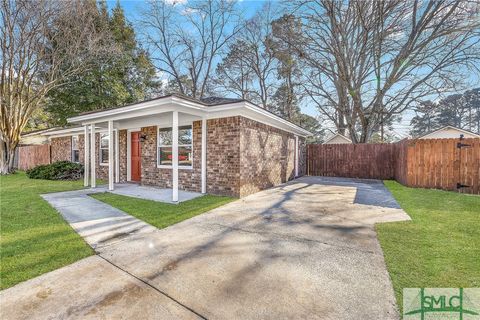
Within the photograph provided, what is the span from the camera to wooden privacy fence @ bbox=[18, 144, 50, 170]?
15009 millimetres

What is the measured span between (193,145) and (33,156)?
15.4m

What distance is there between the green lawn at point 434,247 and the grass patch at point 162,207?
3633 mm

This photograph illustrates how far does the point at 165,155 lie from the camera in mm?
8672

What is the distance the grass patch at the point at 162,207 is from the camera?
4700 mm

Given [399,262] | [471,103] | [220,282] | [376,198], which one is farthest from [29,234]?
[471,103]

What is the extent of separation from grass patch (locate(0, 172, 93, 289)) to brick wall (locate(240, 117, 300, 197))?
4.43 meters

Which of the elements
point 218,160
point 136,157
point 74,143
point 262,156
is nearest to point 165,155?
point 136,157

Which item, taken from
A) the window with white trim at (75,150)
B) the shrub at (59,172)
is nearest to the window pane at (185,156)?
the shrub at (59,172)

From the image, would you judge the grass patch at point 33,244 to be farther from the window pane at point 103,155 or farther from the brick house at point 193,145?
the window pane at point 103,155

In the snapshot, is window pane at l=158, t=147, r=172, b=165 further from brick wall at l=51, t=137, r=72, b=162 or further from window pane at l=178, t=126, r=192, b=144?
brick wall at l=51, t=137, r=72, b=162

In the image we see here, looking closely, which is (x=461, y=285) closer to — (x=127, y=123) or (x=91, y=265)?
(x=91, y=265)

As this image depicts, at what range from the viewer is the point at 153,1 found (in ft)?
60.2

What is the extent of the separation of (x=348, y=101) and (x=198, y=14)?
1436 centimetres

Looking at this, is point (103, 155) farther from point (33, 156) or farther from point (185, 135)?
point (33, 156)
